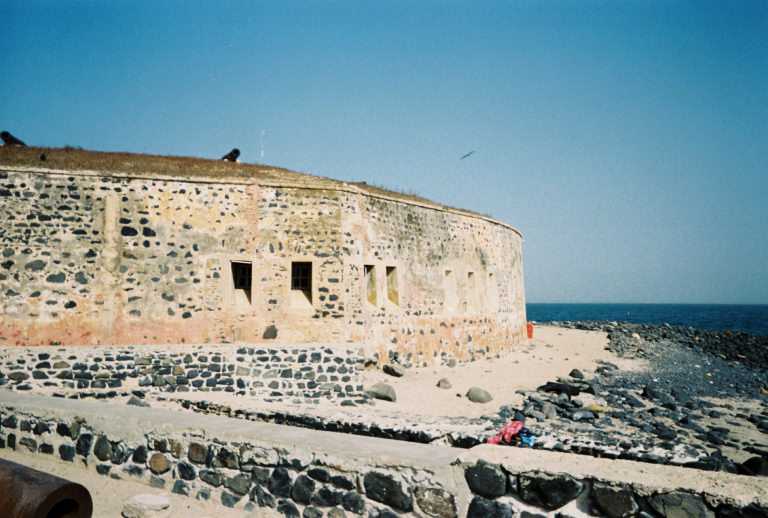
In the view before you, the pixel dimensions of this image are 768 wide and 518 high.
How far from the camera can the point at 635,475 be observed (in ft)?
8.50

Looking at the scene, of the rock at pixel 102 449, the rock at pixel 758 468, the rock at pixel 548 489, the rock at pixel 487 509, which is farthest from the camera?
the rock at pixel 102 449

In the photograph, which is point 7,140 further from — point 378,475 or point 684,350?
point 684,350

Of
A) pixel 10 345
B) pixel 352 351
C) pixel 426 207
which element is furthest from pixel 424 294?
pixel 10 345

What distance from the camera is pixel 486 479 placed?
2871mm

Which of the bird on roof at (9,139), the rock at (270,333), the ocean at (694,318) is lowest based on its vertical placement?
the ocean at (694,318)

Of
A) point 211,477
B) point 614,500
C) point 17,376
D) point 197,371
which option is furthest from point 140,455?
point 17,376

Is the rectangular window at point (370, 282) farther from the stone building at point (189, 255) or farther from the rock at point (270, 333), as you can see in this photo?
the rock at point (270, 333)

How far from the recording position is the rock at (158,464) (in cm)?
412

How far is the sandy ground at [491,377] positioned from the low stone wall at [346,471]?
7.39 metres

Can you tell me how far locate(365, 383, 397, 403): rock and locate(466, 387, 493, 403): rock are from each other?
2.10m

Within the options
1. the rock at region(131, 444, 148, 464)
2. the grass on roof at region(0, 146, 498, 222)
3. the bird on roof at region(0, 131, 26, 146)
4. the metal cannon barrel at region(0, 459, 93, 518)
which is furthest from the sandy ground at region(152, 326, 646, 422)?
the bird on roof at region(0, 131, 26, 146)

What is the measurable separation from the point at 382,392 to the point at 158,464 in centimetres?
817

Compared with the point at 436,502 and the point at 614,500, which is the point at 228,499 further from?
the point at 614,500

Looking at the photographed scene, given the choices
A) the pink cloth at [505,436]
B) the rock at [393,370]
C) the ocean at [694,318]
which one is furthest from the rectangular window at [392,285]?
the ocean at [694,318]
